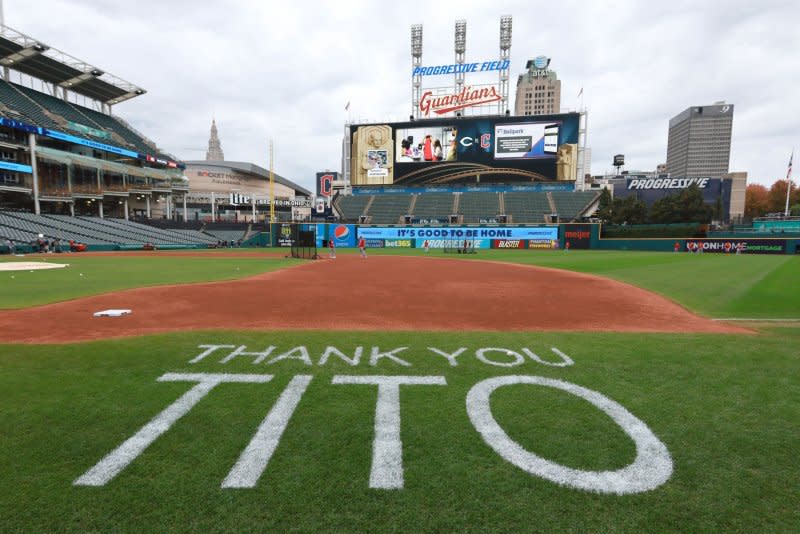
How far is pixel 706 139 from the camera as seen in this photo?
559 feet

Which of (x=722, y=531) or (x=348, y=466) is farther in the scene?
(x=348, y=466)

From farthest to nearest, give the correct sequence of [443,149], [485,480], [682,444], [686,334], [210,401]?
[443,149]
[686,334]
[210,401]
[682,444]
[485,480]

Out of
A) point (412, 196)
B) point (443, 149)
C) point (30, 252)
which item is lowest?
point (30, 252)

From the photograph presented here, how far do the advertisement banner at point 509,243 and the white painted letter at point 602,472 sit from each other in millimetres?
45382

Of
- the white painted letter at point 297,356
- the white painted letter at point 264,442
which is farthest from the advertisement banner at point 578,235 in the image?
the white painted letter at point 264,442

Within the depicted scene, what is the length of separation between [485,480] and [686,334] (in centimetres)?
602

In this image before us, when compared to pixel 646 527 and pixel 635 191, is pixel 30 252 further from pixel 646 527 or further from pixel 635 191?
pixel 635 191

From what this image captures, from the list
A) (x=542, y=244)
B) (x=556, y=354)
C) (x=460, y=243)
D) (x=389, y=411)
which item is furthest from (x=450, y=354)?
(x=542, y=244)

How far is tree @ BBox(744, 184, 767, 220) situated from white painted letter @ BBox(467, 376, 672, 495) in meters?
115

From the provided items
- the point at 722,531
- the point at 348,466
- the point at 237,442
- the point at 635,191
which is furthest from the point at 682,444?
the point at 635,191

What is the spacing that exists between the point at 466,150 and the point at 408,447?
5732 cm

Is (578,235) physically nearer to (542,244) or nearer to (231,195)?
(542,244)

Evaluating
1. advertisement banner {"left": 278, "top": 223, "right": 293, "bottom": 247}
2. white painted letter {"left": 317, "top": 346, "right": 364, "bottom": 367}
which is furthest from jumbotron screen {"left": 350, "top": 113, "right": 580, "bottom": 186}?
white painted letter {"left": 317, "top": 346, "right": 364, "bottom": 367}

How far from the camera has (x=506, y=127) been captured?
54.0m
